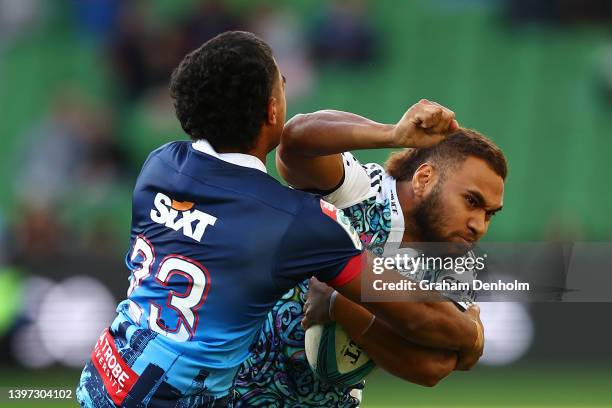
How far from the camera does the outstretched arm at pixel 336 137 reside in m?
3.09

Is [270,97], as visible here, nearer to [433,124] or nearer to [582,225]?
[433,124]

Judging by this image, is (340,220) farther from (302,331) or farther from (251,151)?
(302,331)

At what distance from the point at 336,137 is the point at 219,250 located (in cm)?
58

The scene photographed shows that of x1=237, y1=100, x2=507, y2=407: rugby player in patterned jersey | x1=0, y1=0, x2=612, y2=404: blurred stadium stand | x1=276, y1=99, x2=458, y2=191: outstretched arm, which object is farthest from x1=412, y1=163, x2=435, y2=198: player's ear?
x1=0, y1=0, x2=612, y2=404: blurred stadium stand

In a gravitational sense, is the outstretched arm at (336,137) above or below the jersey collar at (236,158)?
above

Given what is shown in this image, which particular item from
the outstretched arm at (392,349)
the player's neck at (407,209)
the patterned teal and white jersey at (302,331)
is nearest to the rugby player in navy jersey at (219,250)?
the outstretched arm at (392,349)

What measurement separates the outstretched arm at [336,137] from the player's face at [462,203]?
1.30 feet

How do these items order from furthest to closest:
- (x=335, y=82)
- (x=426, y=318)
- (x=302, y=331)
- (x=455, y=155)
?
(x=335, y=82) < (x=455, y=155) < (x=302, y=331) < (x=426, y=318)

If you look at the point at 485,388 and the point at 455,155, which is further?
the point at 485,388

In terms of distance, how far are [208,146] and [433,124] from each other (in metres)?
0.71

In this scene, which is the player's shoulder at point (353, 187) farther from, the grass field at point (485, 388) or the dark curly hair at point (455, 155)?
the grass field at point (485, 388)

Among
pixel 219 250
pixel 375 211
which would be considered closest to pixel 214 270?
pixel 219 250

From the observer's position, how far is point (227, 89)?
309cm

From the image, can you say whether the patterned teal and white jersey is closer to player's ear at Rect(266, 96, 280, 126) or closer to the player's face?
the player's face
